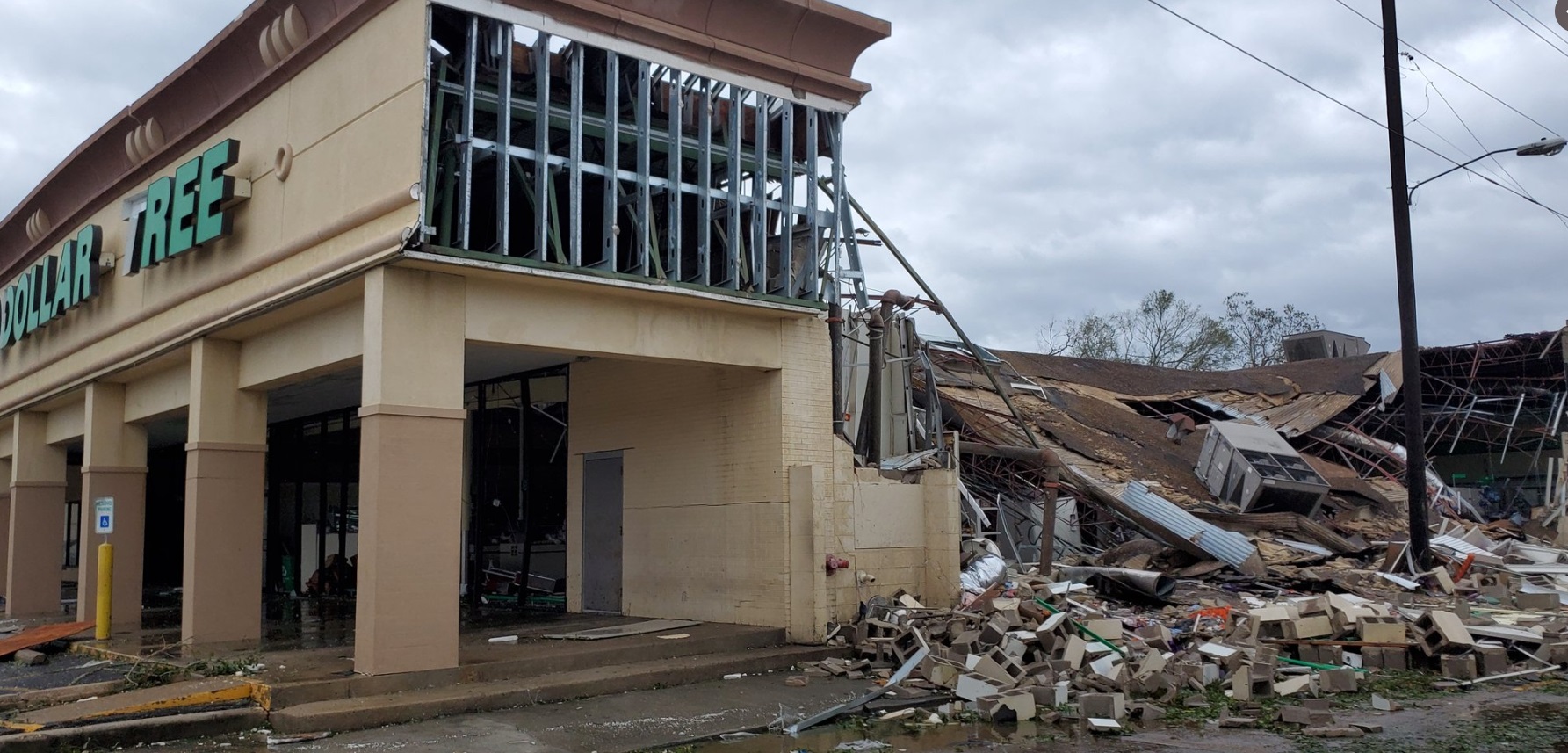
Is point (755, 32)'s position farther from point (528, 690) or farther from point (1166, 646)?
point (1166, 646)

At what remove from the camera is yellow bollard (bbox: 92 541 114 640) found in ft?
49.8

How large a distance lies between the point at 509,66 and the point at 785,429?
502 centimetres

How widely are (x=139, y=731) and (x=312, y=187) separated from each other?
19.0ft

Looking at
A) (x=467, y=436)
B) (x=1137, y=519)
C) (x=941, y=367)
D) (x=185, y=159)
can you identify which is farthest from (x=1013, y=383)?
(x=185, y=159)

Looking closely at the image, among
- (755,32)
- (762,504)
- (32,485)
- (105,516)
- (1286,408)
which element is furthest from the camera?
(1286,408)

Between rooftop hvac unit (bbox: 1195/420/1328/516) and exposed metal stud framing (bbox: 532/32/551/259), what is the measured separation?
1495 cm

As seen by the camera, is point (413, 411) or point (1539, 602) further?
point (1539, 602)

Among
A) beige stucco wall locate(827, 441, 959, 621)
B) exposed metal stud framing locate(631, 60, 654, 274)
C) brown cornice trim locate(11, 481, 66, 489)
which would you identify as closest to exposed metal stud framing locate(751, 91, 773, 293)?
exposed metal stud framing locate(631, 60, 654, 274)

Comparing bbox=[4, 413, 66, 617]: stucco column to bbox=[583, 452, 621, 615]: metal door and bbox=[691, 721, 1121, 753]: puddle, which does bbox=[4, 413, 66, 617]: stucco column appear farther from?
A: bbox=[691, 721, 1121, 753]: puddle

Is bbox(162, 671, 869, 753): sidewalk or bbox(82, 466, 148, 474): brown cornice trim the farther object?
bbox(82, 466, 148, 474): brown cornice trim

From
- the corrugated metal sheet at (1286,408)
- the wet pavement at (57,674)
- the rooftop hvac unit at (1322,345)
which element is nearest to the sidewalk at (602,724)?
the wet pavement at (57,674)

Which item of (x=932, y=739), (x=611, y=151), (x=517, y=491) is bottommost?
(x=932, y=739)

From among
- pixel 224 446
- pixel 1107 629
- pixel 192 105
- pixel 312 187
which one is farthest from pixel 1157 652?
pixel 192 105

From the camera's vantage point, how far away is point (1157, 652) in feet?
37.4
